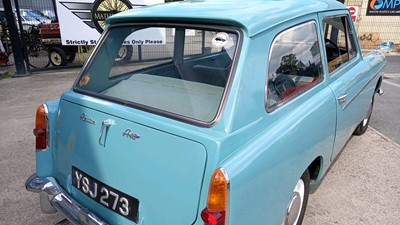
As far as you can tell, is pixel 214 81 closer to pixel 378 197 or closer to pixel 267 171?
pixel 267 171

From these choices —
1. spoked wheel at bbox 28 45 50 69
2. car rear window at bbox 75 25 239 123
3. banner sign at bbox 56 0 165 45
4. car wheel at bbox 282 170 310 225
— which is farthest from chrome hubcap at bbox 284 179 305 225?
spoked wheel at bbox 28 45 50 69

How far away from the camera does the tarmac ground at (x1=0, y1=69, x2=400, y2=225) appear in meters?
2.57

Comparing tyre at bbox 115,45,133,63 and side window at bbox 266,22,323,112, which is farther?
tyre at bbox 115,45,133,63

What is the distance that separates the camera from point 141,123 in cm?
163

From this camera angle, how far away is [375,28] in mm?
12664

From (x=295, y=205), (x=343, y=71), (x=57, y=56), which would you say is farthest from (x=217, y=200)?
(x=57, y=56)

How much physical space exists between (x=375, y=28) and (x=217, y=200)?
1383cm

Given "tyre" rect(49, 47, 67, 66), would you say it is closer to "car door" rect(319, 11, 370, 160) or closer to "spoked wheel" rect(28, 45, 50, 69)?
"spoked wheel" rect(28, 45, 50, 69)

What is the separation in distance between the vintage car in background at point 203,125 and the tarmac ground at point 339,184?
19.0 inches

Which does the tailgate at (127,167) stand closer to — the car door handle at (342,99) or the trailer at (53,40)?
the car door handle at (342,99)

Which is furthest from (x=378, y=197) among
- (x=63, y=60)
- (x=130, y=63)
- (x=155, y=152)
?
(x=63, y=60)

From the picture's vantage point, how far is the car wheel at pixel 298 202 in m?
2.10

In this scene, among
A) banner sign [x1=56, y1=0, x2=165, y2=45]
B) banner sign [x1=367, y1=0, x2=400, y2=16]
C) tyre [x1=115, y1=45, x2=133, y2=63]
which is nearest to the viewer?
tyre [x1=115, y1=45, x2=133, y2=63]

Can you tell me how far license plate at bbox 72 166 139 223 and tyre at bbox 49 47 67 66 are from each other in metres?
7.57
